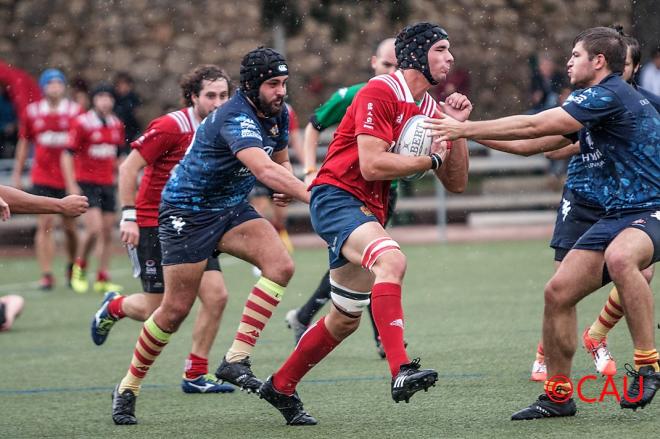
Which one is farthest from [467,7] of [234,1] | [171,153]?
[171,153]

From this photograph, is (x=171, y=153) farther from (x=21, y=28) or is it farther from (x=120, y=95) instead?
(x=21, y=28)

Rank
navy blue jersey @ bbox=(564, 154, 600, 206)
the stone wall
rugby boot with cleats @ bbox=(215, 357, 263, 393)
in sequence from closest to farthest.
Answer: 1. rugby boot with cleats @ bbox=(215, 357, 263, 393)
2. navy blue jersey @ bbox=(564, 154, 600, 206)
3. the stone wall

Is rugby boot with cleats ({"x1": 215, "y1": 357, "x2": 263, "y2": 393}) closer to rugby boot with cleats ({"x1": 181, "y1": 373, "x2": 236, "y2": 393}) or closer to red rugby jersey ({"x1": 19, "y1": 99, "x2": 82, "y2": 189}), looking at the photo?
rugby boot with cleats ({"x1": 181, "y1": 373, "x2": 236, "y2": 393})

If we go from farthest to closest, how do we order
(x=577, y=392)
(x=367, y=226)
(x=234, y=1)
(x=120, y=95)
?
(x=234, y=1)
(x=120, y=95)
(x=577, y=392)
(x=367, y=226)

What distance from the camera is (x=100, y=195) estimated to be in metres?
13.8

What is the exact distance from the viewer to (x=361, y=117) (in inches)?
234

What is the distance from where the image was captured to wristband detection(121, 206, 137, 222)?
25.4ft

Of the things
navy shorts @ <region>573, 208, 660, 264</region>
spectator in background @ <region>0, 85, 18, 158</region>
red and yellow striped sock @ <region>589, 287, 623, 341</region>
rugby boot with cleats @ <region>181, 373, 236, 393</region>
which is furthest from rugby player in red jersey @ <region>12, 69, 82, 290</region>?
navy shorts @ <region>573, 208, 660, 264</region>

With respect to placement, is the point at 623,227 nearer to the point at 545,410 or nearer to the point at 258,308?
the point at 545,410

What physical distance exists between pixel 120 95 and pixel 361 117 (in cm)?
1296

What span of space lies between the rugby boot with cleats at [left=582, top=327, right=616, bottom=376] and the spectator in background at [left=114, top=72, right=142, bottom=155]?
11.6 metres

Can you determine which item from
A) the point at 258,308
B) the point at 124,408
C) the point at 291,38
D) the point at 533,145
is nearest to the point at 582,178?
the point at 533,145

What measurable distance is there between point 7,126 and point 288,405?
15758 mm

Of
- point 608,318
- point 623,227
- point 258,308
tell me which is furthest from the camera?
point 608,318
